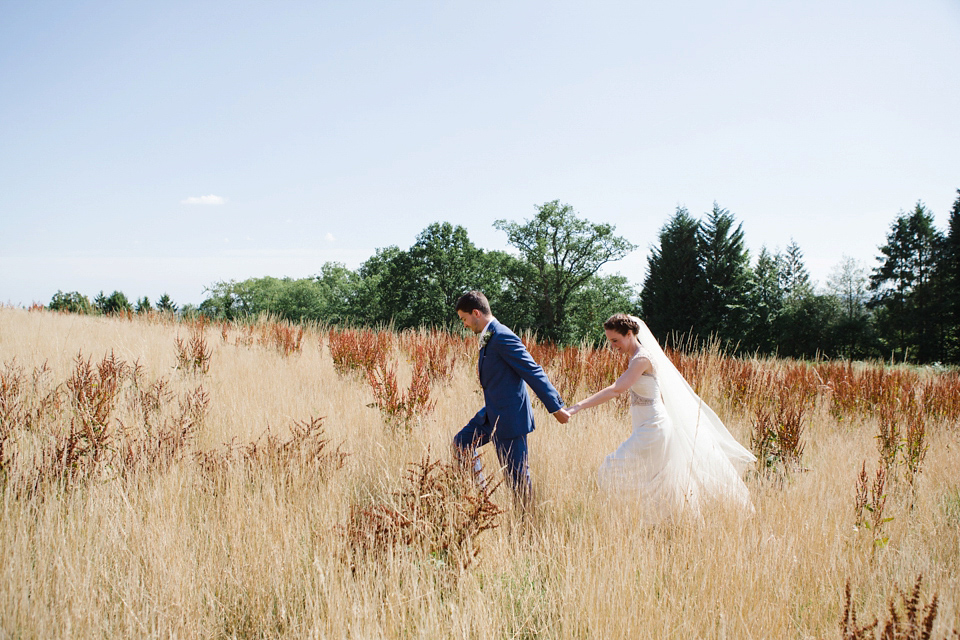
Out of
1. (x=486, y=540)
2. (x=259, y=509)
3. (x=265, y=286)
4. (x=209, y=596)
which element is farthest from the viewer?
(x=265, y=286)

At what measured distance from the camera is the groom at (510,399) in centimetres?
331

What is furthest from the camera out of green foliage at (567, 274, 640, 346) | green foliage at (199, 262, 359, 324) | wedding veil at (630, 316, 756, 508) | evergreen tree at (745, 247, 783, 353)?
green foliage at (199, 262, 359, 324)

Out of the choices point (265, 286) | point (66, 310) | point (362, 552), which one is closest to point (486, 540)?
point (362, 552)

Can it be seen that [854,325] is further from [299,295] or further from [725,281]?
[299,295]

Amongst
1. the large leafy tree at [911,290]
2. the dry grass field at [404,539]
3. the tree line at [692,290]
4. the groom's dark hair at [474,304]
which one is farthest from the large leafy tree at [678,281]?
the groom's dark hair at [474,304]

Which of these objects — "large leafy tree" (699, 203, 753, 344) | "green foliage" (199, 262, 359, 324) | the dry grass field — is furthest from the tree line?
the dry grass field

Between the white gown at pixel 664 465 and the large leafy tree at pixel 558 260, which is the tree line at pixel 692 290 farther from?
the white gown at pixel 664 465

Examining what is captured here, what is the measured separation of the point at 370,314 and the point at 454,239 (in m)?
10.9

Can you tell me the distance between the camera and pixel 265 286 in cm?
6769

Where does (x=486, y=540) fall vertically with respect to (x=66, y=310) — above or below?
below

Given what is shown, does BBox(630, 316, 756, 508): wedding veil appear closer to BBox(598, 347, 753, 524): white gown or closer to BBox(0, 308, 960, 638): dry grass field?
BBox(598, 347, 753, 524): white gown

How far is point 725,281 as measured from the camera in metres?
30.1

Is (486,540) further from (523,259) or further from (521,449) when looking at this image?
(523,259)

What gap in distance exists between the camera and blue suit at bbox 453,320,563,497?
10.9 ft
